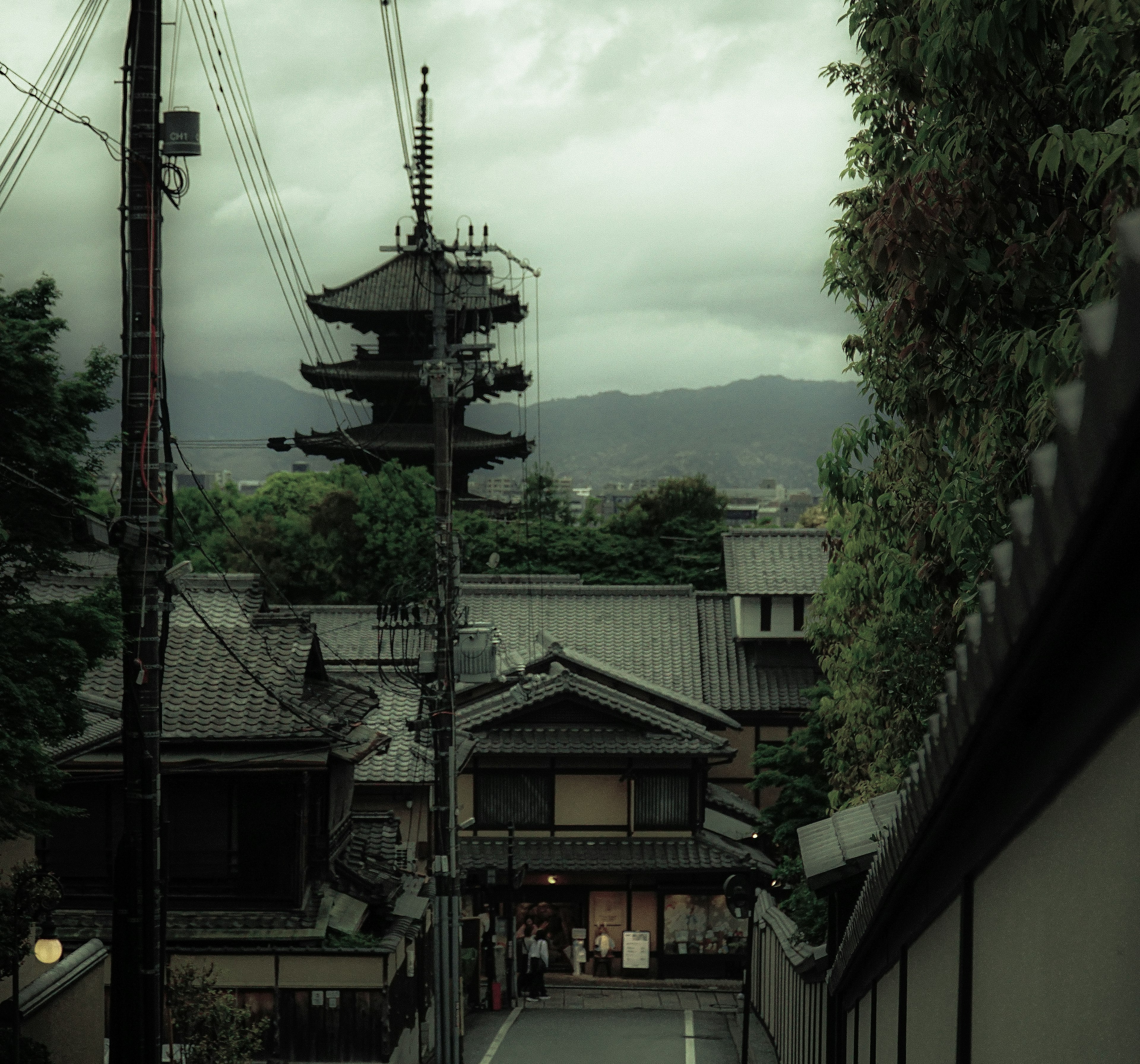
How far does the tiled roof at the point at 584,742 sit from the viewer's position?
3325 cm

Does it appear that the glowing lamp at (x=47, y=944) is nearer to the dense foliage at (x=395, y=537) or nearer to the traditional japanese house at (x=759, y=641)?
the traditional japanese house at (x=759, y=641)

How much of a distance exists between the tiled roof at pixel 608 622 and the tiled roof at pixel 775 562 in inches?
98.5

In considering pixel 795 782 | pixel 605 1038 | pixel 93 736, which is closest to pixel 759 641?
pixel 795 782

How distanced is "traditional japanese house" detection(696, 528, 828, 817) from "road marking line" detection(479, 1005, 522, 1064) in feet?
42.3

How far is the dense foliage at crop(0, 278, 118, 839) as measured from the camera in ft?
35.9

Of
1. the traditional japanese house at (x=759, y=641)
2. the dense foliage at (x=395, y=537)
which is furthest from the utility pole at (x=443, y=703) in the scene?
the dense foliage at (x=395, y=537)

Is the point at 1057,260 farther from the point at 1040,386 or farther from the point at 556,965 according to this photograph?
the point at 556,965

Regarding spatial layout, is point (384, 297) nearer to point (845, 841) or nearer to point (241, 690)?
point (241, 690)

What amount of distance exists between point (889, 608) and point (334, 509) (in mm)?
46943

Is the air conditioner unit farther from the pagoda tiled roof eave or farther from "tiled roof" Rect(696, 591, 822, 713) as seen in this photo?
the pagoda tiled roof eave

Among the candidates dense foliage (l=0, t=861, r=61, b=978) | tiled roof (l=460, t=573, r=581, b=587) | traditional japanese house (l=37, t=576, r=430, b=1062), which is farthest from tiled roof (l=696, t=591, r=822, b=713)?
dense foliage (l=0, t=861, r=61, b=978)

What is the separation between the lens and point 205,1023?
14.9 metres

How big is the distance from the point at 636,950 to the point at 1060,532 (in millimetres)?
32066

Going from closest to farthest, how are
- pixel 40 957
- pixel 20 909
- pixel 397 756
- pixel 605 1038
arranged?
pixel 20 909 < pixel 40 957 < pixel 605 1038 < pixel 397 756
